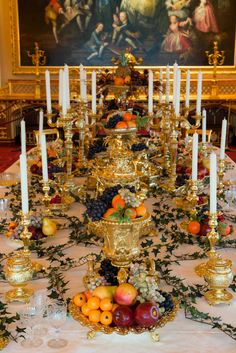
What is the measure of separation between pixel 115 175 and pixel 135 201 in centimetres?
119

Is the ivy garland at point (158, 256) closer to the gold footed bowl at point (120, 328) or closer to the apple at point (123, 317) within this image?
the gold footed bowl at point (120, 328)

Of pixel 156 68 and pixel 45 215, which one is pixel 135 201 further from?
pixel 156 68

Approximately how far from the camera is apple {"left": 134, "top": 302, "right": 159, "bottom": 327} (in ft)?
5.71

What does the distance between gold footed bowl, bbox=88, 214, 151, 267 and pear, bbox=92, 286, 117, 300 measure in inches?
6.6

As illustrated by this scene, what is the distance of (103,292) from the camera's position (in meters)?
1.85

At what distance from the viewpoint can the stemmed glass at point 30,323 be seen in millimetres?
1758

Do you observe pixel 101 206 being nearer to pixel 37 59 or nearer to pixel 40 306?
pixel 40 306

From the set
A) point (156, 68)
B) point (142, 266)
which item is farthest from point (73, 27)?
point (142, 266)

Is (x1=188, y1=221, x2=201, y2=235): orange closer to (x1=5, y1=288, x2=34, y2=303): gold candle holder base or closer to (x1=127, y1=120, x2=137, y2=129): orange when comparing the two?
(x1=127, y1=120, x2=137, y2=129): orange

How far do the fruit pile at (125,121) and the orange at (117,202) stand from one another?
1188 mm

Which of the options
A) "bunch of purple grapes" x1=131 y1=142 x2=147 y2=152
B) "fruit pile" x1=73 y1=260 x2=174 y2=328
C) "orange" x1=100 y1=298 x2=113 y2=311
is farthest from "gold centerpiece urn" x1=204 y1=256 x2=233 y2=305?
"bunch of purple grapes" x1=131 y1=142 x2=147 y2=152

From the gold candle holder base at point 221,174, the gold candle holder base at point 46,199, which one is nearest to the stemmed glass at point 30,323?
the gold candle holder base at point 46,199

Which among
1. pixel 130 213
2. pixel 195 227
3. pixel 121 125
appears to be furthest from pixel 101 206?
pixel 121 125

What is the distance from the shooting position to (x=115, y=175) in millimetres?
3150
